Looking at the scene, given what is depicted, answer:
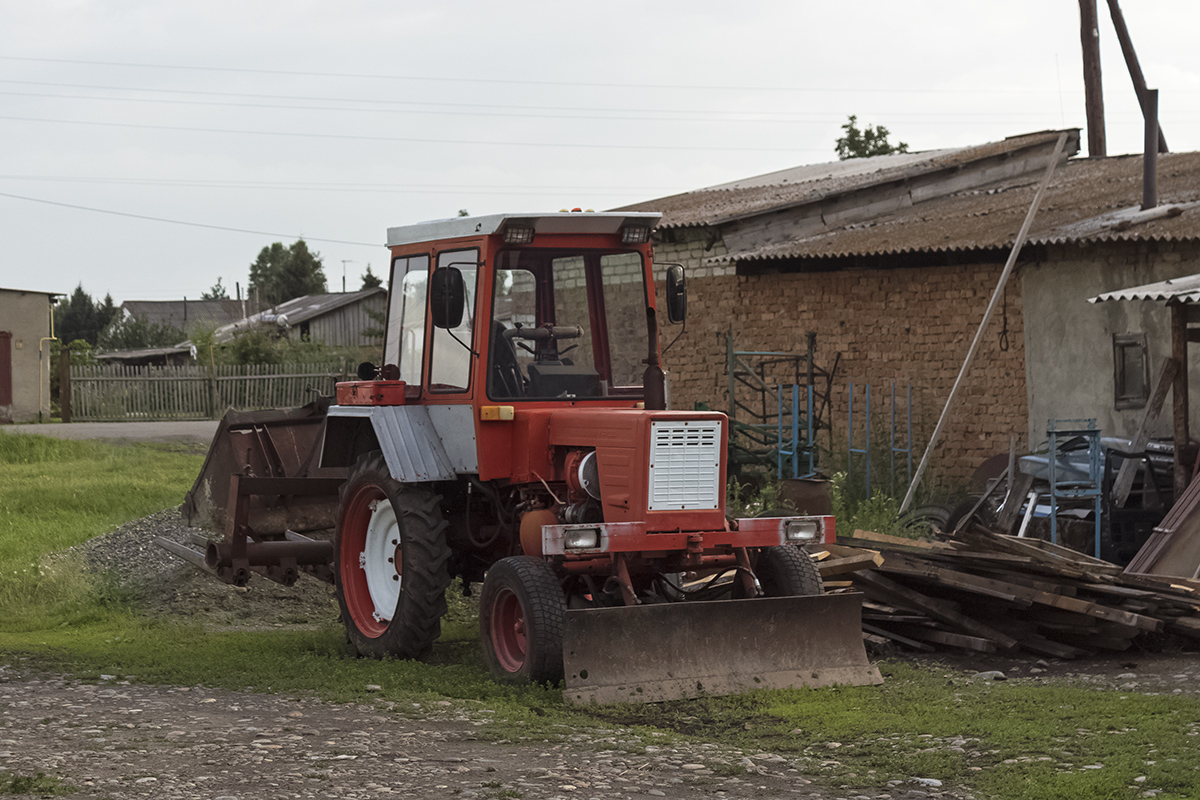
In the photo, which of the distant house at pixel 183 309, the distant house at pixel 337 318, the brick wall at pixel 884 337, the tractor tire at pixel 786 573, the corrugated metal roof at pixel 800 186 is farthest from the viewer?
the distant house at pixel 183 309

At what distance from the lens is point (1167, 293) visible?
11484mm

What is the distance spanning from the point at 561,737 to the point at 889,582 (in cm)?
369

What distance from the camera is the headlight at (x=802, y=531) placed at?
23.5 feet

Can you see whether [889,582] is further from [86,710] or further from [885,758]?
[86,710]

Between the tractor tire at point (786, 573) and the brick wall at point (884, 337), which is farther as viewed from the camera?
the brick wall at point (884, 337)

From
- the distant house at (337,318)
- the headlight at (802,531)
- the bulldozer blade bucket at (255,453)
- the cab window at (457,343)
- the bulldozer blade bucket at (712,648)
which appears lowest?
the bulldozer blade bucket at (712,648)

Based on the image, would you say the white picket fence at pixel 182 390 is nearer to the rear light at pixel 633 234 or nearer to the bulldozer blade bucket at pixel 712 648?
the rear light at pixel 633 234

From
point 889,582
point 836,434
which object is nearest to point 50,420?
point 836,434

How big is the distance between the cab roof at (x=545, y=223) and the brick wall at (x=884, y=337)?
335 inches

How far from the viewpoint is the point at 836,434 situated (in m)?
16.6

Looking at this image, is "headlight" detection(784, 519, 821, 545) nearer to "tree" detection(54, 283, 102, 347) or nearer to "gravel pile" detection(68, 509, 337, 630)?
"gravel pile" detection(68, 509, 337, 630)

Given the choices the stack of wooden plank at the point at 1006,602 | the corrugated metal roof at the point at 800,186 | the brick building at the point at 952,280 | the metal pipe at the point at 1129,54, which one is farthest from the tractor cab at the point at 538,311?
the metal pipe at the point at 1129,54

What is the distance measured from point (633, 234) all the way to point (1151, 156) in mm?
9944

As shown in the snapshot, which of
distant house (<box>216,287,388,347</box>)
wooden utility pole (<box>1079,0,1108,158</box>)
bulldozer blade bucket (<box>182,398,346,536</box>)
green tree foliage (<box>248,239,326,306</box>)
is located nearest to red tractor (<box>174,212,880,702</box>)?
bulldozer blade bucket (<box>182,398,346,536</box>)
